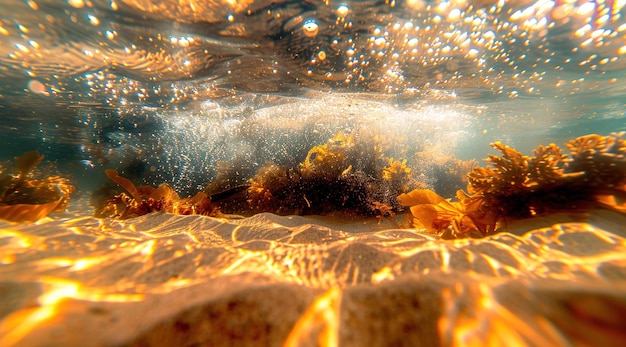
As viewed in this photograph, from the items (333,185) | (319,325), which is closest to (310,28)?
(333,185)

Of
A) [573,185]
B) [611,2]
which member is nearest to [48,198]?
[573,185]

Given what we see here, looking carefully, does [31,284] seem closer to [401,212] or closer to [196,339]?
[196,339]

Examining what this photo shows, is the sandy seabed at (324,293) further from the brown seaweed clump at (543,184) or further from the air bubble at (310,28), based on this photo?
the air bubble at (310,28)

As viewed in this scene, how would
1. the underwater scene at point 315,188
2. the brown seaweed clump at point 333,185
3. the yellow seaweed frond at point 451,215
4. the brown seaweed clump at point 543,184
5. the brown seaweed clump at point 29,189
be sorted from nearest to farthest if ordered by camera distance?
the underwater scene at point 315,188, the brown seaweed clump at point 543,184, the yellow seaweed frond at point 451,215, the brown seaweed clump at point 29,189, the brown seaweed clump at point 333,185

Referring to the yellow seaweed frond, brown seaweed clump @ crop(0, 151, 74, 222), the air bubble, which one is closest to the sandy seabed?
the yellow seaweed frond

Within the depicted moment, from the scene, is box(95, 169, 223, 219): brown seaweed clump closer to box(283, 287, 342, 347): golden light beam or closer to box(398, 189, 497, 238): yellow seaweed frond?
box(398, 189, 497, 238): yellow seaweed frond

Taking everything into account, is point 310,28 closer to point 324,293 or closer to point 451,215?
point 451,215

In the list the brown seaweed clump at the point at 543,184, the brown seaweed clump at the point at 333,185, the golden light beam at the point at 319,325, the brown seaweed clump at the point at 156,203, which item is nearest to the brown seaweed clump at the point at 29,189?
the brown seaweed clump at the point at 156,203
